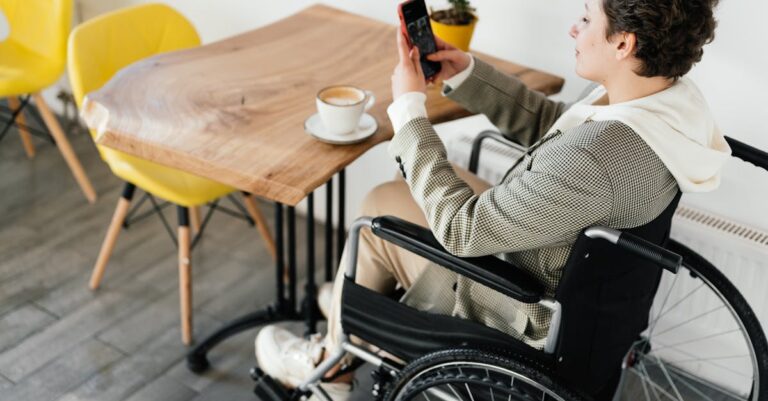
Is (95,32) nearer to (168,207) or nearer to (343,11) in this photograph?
(343,11)

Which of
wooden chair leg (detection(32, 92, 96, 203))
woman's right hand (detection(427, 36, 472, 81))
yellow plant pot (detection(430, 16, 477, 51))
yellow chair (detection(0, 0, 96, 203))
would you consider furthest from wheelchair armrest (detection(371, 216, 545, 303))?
wooden chair leg (detection(32, 92, 96, 203))

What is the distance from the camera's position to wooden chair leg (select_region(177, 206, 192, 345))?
6.67ft

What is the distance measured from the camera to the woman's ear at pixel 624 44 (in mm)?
1229

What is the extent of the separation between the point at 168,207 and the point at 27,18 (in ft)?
2.40

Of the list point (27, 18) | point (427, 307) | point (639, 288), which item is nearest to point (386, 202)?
point (427, 307)

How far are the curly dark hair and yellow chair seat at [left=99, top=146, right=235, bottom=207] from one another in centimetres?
108

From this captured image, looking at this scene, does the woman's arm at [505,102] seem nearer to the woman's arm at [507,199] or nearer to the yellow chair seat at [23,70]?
the woman's arm at [507,199]

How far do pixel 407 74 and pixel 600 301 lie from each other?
511 millimetres

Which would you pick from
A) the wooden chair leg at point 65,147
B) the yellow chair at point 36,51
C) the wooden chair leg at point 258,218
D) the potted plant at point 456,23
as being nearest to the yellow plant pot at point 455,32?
the potted plant at point 456,23

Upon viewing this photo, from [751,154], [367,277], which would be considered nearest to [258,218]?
[367,277]

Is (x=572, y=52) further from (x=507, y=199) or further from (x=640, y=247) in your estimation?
(x=640, y=247)

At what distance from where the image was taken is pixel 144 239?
2531 millimetres

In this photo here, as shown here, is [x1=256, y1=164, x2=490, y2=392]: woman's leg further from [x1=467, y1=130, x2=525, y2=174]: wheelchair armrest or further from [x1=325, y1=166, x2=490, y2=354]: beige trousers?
[x1=467, y1=130, x2=525, y2=174]: wheelchair armrest

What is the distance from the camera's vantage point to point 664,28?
47.3 inches
